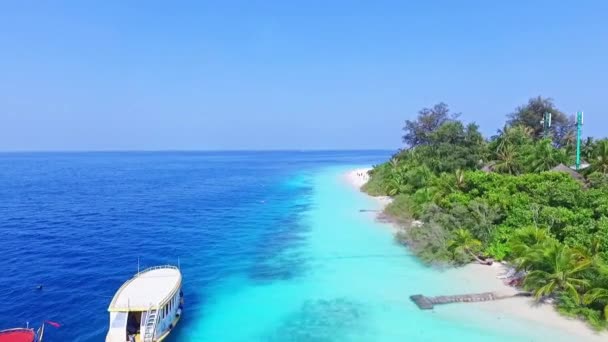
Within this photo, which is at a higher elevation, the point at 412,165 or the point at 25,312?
the point at 412,165

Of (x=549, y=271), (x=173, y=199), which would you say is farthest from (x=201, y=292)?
(x=173, y=199)

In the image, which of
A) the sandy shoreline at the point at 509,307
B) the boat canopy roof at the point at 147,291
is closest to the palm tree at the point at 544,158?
the sandy shoreline at the point at 509,307

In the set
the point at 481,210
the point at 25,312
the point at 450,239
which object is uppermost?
the point at 481,210

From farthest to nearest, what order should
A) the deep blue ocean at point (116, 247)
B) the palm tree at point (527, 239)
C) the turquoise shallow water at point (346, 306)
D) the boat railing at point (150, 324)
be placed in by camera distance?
the palm tree at point (527, 239) < the deep blue ocean at point (116, 247) < the turquoise shallow water at point (346, 306) < the boat railing at point (150, 324)

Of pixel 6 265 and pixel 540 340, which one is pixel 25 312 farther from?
pixel 540 340

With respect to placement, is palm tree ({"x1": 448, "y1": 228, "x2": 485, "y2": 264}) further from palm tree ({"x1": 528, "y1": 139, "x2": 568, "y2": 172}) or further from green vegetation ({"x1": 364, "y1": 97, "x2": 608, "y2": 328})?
palm tree ({"x1": 528, "y1": 139, "x2": 568, "y2": 172})

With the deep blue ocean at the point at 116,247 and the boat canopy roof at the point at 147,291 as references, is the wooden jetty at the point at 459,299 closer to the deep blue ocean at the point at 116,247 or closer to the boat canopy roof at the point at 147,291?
the deep blue ocean at the point at 116,247

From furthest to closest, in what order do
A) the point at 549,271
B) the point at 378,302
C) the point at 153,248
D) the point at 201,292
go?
the point at 153,248 → the point at 201,292 → the point at 378,302 → the point at 549,271
